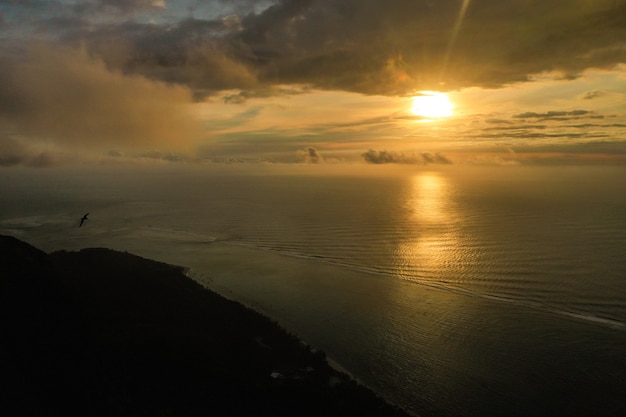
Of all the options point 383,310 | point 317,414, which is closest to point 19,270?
point 317,414

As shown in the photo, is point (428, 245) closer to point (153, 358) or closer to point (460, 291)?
point (460, 291)

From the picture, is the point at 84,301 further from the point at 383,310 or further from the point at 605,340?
the point at 605,340

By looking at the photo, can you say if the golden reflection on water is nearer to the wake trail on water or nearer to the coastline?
the wake trail on water

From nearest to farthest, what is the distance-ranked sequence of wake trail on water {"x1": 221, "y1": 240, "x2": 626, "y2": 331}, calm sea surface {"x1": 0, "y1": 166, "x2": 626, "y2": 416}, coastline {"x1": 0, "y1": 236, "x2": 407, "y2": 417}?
coastline {"x1": 0, "y1": 236, "x2": 407, "y2": 417} < calm sea surface {"x1": 0, "y1": 166, "x2": 626, "y2": 416} < wake trail on water {"x1": 221, "y1": 240, "x2": 626, "y2": 331}

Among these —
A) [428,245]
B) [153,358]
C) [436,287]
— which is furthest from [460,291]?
[153,358]

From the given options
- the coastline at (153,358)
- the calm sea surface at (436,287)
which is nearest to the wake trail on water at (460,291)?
the calm sea surface at (436,287)

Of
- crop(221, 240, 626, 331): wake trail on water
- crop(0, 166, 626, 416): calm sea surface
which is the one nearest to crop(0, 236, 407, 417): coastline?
crop(0, 166, 626, 416): calm sea surface
